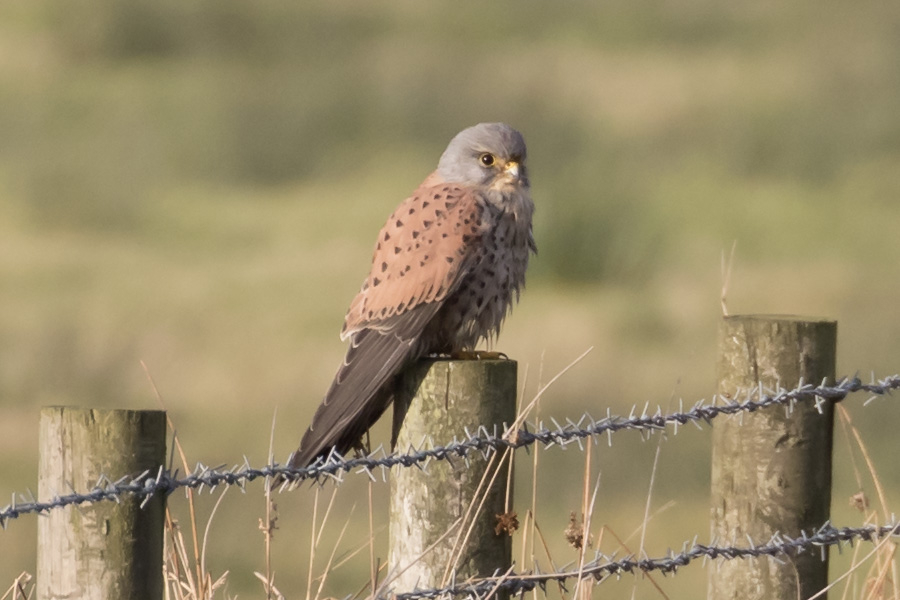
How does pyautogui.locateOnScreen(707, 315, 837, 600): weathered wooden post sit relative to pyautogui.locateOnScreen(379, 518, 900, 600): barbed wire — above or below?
above

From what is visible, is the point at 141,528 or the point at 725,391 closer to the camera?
the point at 141,528

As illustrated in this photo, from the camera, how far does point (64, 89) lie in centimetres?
2314

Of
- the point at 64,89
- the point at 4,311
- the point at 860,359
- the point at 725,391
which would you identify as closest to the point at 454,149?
the point at 725,391

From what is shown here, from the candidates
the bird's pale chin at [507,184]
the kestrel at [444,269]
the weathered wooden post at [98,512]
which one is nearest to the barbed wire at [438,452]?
the weathered wooden post at [98,512]

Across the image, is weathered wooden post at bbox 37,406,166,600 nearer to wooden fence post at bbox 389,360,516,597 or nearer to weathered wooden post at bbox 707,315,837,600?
wooden fence post at bbox 389,360,516,597

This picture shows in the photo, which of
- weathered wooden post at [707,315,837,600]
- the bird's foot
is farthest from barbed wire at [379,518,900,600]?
the bird's foot

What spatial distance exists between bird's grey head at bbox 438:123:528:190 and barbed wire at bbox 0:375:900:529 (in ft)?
5.15

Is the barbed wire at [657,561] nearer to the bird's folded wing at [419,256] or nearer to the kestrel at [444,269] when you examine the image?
the kestrel at [444,269]

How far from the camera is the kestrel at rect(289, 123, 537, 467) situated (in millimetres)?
3859

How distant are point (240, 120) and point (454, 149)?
57.4 feet

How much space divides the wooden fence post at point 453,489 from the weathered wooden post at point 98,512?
0.59 meters

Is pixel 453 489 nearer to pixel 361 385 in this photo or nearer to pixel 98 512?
pixel 98 512

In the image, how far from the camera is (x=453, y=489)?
9.53 ft

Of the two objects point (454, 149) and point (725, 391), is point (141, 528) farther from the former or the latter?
point (454, 149)
